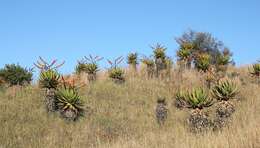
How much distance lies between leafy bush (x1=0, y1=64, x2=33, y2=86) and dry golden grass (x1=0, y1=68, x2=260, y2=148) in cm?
132

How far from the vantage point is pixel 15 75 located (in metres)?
23.0

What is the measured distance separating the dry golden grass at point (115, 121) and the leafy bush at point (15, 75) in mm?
1318

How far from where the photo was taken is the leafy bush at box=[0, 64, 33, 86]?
23.0 meters

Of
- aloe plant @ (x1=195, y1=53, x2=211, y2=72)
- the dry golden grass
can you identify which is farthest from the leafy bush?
aloe plant @ (x1=195, y1=53, x2=211, y2=72)

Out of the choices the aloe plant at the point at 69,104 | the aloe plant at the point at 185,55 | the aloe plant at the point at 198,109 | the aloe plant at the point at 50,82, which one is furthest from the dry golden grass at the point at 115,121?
the aloe plant at the point at 185,55

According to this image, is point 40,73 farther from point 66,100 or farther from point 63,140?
point 63,140

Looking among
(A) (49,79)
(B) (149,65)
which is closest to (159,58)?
(B) (149,65)

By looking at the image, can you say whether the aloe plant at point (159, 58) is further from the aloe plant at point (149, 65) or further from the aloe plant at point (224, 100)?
the aloe plant at point (224, 100)

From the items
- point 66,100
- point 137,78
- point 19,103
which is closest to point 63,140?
point 66,100

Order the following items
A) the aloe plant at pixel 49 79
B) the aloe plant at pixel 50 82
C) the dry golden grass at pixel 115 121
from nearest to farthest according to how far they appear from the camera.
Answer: the dry golden grass at pixel 115 121, the aloe plant at pixel 50 82, the aloe plant at pixel 49 79

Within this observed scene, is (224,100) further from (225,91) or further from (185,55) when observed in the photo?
(185,55)

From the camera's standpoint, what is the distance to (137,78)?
26266 mm

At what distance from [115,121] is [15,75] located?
6722 millimetres

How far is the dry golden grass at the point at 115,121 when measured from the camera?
13.3 m
